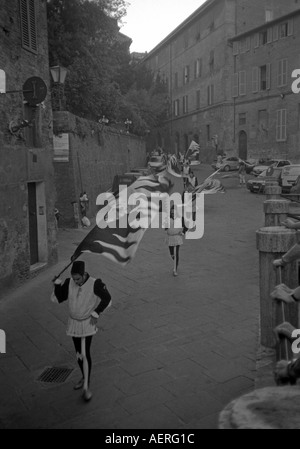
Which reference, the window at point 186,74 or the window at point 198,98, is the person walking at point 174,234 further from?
the window at point 186,74

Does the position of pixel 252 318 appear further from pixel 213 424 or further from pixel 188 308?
pixel 213 424

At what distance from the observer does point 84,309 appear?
5336 millimetres

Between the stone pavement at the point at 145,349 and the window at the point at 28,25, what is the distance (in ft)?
18.1

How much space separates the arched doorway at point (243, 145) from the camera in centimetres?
3997

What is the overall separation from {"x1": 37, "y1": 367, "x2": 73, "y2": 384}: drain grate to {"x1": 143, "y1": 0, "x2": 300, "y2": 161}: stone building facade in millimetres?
36323

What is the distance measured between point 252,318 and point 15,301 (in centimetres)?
468

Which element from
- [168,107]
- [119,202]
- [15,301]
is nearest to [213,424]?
[119,202]

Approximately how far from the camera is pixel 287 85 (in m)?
35.2

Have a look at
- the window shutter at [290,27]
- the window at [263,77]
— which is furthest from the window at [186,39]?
the window shutter at [290,27]

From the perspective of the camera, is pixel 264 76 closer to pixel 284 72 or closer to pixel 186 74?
pixel 284 72

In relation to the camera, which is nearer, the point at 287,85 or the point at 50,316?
the point at 50,316

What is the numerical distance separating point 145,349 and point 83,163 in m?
14.1

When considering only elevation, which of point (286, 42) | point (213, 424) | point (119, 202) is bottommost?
point (213, 424)

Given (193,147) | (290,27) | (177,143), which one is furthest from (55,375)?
(177,143)
